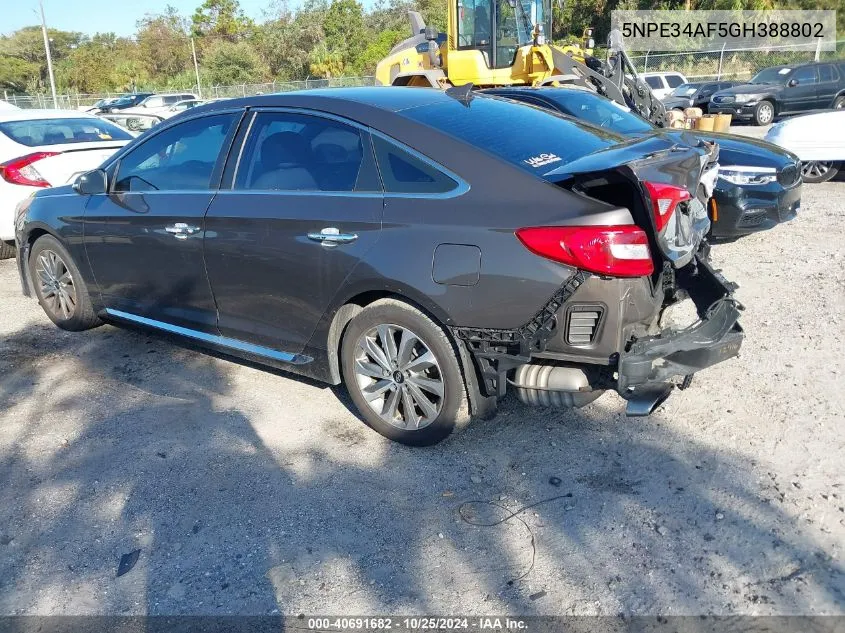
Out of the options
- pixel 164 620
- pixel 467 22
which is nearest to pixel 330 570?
pixel 164 620

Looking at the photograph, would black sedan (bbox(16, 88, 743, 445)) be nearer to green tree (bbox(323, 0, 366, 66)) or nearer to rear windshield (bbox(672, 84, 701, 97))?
rear windshield (bbox(672, 84, 701, 97))

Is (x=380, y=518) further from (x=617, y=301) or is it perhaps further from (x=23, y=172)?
(x=23, y=172)

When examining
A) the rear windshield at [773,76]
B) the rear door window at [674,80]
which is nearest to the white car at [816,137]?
the rear windshield at [773,76]

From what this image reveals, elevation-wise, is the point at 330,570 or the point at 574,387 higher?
the point at 574,387

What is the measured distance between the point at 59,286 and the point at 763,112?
20.4 meters

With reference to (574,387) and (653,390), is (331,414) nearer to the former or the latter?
(574,387)

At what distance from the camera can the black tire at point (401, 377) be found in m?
3.50

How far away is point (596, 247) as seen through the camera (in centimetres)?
308

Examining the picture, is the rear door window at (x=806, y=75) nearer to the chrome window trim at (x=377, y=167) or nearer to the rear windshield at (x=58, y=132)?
the rear windshield at (x=58, y=132)

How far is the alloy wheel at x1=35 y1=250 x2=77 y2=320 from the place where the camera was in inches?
215

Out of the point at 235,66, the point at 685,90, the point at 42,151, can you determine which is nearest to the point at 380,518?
the point at 42,151

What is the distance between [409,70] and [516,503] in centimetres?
1262

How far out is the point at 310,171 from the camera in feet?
12.9

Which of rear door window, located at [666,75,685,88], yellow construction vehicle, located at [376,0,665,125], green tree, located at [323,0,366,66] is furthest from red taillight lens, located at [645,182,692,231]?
green tree, located at [323,0,366,66]
